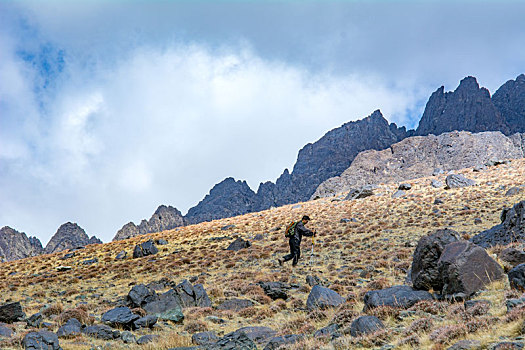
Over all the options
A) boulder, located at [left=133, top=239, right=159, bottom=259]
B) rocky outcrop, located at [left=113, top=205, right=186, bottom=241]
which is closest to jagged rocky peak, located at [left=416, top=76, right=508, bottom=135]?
rocky outcrop, located at [left=113, top=205, right=186, bottom=241]

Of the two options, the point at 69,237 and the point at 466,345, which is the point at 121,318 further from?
the point at 69,237

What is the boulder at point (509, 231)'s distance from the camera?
12.3 m

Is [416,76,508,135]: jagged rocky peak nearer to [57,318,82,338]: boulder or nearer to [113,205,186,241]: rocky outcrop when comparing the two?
[113,205,186,241]: rocky outcrop

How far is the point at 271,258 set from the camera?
71.2 feet

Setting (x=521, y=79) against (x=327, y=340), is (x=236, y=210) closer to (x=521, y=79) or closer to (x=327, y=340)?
(x=521, y=79)

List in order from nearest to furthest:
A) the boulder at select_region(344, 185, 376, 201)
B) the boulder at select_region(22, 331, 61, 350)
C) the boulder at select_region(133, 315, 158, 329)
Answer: the boulder at select_region(22, 331, 61, 350) < the boulder at select_region(133, 315, 158, 329) < the boulder at select_region(344, 185, 376, 201)

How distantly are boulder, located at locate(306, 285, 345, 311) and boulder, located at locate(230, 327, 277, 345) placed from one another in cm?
198

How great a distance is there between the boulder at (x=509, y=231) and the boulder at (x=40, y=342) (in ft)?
50.3

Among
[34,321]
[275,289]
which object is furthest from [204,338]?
[34,321]

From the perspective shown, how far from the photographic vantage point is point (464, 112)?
164750 millimetres

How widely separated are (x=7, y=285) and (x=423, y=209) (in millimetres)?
35028

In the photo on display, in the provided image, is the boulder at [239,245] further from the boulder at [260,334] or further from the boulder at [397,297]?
the boulder at [397,297]

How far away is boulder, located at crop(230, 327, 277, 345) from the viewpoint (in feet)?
27.5

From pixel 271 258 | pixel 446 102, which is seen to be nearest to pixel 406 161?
pixel 446 102
